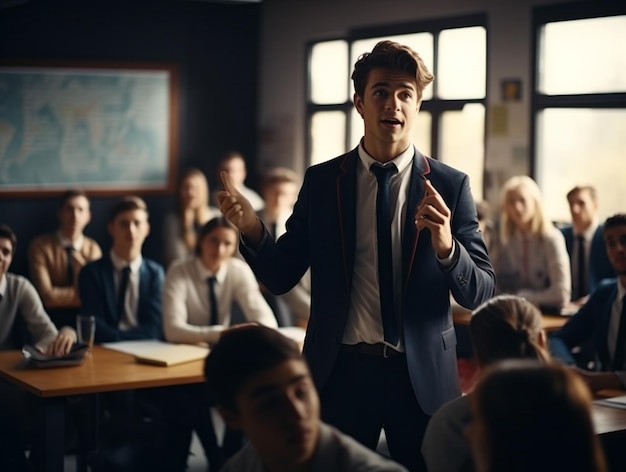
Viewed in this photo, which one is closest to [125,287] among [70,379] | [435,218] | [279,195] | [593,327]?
[70,379]

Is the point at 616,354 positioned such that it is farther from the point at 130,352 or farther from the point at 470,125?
the point at 470,125

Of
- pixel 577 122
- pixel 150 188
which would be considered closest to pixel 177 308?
pixel 577 122

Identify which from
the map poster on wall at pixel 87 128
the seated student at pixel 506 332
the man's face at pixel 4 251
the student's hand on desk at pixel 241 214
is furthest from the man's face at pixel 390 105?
the map poster on wall at pixel 87 128

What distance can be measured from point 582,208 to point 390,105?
407 centimetres

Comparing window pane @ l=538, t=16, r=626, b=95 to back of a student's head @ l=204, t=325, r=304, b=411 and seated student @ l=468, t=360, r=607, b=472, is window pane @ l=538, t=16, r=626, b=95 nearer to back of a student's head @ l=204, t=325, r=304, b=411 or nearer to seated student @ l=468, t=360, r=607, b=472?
back of a student's head @ l=204, t=325, r=304, b=411

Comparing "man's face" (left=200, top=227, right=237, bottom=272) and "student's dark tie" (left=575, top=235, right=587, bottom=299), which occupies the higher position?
"man's face" (left=200, top=227, right=237, bottom=272)

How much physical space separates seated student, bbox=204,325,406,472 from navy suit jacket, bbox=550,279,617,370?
2521mm

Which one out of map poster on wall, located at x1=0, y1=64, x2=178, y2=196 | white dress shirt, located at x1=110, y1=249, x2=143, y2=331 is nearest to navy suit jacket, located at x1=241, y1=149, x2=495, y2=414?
white dress shirt, located at x1=110, y1=249, x2=143, y2=331

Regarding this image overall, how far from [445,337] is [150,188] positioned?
674cm

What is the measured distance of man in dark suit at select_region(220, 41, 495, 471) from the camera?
9.06 ft

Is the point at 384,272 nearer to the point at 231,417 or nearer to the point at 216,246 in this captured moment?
the point at 231,417

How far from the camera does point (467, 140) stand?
777 centimetres

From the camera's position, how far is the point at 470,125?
304 inches

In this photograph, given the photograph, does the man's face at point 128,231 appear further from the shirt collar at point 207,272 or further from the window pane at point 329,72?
the window pane at point 329,72
